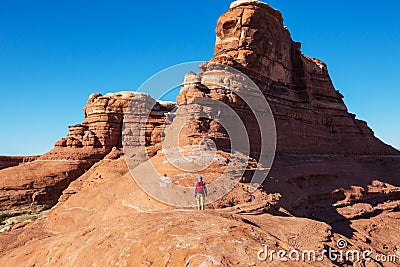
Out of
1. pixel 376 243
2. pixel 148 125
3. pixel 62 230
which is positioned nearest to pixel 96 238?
pixel 62 230

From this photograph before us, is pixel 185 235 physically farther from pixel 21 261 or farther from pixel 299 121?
pixel 299 121

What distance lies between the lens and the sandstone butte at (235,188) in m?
6.70

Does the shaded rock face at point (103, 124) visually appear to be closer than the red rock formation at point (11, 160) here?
No

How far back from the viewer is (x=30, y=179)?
23.6 metres

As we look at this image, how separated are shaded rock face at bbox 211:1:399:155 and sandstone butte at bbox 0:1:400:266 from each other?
98 millimetres

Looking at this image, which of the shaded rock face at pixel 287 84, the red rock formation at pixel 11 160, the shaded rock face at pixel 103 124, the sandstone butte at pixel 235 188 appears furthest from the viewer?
the shaded rock face at pixel 103 124

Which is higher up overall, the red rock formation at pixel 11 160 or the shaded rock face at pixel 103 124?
the shaded rock face at pixel 103 124

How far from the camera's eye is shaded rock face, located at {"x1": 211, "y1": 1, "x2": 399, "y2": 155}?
72.1 ft

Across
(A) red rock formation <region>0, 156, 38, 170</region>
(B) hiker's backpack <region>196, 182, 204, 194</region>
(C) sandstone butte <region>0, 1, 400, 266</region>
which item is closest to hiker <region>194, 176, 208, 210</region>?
(B) hiker's backpack <region>196, 182, 204, 194</region>

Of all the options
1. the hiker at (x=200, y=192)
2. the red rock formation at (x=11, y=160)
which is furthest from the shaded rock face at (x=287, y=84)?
the red rock formation at (x=11, y=160)

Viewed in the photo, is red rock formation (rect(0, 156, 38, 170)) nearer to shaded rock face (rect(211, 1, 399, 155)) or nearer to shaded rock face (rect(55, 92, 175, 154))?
shaded rock face (rect(55, 92, 175, 154))

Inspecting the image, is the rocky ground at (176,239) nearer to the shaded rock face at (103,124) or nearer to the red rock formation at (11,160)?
the shaded rock face at (103,124)

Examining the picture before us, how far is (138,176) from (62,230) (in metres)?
4.99

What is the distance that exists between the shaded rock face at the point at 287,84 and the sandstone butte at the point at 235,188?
98 mm
